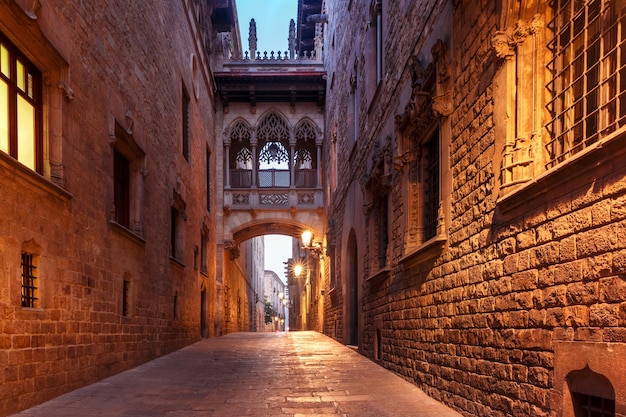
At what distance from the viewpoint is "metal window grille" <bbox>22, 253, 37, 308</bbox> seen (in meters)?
5.98

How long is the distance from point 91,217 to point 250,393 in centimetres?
341

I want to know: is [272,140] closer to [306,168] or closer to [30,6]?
[306,168]

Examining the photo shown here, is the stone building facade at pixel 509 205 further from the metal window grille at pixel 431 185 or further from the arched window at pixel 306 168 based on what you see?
the arched window at pixel 306 168

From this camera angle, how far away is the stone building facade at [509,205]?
10.7ft

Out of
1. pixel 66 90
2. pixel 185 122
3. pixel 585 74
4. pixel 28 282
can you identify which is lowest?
pixel 28 282

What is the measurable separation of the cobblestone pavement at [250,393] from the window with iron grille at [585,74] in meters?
3.04

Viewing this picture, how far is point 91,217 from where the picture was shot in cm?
784

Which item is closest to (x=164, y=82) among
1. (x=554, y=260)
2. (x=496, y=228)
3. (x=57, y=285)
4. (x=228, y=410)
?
(x=57, y=285)

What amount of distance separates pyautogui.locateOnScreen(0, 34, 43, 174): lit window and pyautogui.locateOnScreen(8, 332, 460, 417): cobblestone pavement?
2.82m

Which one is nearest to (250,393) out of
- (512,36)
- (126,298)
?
(126,298)

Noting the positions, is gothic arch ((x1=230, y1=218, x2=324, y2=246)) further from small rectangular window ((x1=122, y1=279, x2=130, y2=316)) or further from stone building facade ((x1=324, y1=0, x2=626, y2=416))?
stone building facade ((x1=324, y1=0, x2=626, y2=416))

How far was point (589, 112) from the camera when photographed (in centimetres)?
371

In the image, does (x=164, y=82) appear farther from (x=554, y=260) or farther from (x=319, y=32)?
(x=319, y=32)

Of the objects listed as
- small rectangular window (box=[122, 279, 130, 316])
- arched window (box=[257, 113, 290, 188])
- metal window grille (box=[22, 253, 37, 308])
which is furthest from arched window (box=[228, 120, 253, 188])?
metal window grille (box=[22, 253, 37, 308])
